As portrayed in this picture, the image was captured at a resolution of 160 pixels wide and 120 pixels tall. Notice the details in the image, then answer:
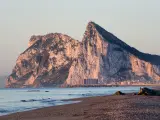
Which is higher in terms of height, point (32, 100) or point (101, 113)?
point (32, 100)

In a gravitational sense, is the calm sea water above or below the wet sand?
above

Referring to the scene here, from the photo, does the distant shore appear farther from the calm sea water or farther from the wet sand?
the calm sea water

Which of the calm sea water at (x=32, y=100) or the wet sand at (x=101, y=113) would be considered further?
the calm sea water at (x=32, y=100)

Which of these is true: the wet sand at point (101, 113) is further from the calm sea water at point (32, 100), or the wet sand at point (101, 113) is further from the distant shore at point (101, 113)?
the calm sea water at point (32, 100)

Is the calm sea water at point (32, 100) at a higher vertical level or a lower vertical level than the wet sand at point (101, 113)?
higher

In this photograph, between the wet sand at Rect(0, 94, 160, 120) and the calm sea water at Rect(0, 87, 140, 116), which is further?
the calm sea water at Rect(0, 87, 140, 116)

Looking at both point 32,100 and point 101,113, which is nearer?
point 101,113

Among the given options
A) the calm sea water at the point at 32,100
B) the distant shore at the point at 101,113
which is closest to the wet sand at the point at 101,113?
the distant shore at the point at 101,113

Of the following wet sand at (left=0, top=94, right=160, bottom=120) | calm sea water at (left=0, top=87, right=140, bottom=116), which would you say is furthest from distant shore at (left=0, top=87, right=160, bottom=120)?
calm sea water at (left=0, top=87, right=140, bottom=116)

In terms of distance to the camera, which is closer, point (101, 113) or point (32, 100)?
point (101, 113)

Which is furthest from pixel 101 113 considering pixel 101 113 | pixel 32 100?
pixel 32 100

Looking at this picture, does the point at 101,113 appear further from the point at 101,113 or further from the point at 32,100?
the point at 32,100

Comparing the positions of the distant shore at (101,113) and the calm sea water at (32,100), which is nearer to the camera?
the distant shore at (101,113)

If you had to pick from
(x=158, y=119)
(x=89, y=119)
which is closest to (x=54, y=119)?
(x=89, y=119)
